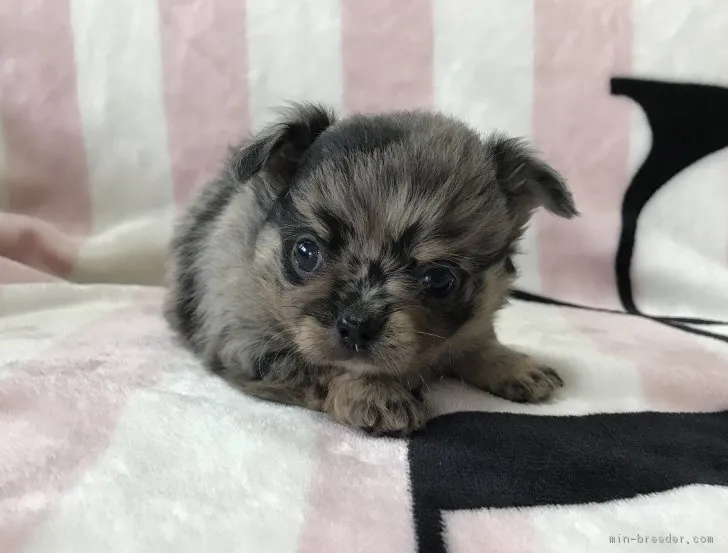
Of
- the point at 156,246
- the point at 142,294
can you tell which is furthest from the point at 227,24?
the point at 142,294

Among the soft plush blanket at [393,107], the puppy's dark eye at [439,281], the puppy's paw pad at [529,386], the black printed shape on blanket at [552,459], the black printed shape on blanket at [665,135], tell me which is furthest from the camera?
the black printed shape on blanket at [665,135]

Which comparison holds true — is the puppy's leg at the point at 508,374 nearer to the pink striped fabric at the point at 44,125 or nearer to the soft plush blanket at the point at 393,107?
the soft plush blanket at the point at 393,107

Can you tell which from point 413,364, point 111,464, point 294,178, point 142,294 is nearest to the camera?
point 111,464

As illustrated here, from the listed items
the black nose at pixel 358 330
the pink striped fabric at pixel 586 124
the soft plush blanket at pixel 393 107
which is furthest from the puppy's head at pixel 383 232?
the pink striped fabric at pixel 586 124

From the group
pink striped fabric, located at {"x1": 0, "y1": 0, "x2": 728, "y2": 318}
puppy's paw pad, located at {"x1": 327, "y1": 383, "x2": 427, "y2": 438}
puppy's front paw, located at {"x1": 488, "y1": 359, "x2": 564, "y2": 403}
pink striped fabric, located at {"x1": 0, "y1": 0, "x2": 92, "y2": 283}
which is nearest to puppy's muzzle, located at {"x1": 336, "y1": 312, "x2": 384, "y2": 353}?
puppy's paw pad, located at {"x1": 327, "y1": 383, "x2": 427, "y2": 438}

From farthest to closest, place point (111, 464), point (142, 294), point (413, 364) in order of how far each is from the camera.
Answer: point (142, 294)
point (413, 364)
point (111, 464)

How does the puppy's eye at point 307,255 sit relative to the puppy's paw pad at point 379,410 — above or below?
above

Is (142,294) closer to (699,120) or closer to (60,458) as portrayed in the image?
(60,458)

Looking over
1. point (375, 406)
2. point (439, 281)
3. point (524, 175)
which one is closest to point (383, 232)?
point (439, 281)

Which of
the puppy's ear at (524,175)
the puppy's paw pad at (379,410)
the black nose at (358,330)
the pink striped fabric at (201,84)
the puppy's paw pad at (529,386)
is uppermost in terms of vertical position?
the pink striped fabric at (201,84)
